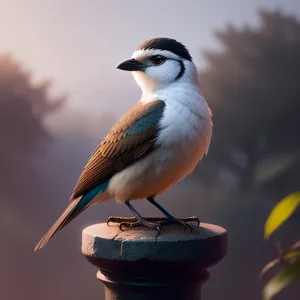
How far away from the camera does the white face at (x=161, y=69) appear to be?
1306mm

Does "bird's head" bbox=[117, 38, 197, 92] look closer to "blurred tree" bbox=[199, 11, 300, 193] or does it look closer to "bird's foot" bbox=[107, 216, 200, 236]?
"bird's foot" bbox=[107, 216, 200, 236]

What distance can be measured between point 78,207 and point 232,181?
113 centimetres

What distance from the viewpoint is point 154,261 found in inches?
39.3

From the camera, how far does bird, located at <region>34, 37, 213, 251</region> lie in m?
1.20

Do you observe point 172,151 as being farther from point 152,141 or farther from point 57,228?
point 57,228

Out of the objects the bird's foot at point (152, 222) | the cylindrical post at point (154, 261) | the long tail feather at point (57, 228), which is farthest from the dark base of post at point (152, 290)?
the long tail feather at point (57, 228)

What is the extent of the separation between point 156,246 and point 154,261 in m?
0.03

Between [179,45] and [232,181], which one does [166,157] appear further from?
[232,181]

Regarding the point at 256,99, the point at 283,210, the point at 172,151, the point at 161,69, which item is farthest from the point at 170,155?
the point at 256,99

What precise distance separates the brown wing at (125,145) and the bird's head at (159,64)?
0.23ft

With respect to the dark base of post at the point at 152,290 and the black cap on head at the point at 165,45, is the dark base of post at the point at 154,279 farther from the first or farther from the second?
the black cap on head at the point at 165,45

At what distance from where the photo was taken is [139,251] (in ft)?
3.28

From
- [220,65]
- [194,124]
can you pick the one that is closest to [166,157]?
[194,124]

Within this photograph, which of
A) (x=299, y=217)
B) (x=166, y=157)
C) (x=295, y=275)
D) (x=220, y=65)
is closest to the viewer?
(x=295, y=275)
